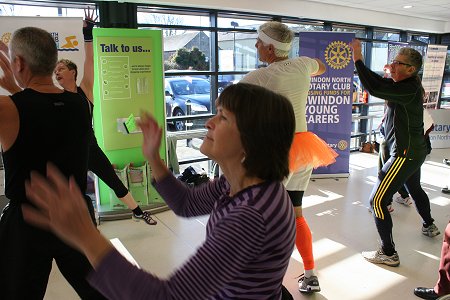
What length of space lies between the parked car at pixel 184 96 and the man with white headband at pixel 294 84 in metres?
3.06

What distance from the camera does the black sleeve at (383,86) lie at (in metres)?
2.54

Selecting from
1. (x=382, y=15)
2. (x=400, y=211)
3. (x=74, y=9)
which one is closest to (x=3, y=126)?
(x=74, y=9)

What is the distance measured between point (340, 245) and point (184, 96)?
3.04 metres

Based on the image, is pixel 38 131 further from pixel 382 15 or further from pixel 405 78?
pixel 382 15

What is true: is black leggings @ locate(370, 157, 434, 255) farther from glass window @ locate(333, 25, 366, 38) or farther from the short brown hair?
glass window @ locate(333, 25, 366, 38)

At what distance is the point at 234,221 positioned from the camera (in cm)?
83

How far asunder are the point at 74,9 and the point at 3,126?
342 cm

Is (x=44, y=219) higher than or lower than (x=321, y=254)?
higher

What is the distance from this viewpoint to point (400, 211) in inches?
161

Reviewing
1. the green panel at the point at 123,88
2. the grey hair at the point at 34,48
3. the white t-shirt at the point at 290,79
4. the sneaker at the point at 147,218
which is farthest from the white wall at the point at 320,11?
the grey hair at the point at 34,48

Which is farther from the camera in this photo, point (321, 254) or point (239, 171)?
point (321, 254)

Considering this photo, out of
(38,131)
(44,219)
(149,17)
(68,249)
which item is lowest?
(68,249)

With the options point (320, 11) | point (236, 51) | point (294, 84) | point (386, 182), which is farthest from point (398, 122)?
point (320, 11)

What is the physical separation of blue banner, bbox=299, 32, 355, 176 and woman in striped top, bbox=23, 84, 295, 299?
14.4 feet
